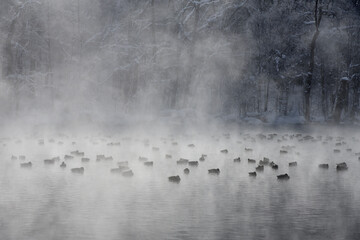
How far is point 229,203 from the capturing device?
11469 mm

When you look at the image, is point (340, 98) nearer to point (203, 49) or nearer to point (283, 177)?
point (203, 49)

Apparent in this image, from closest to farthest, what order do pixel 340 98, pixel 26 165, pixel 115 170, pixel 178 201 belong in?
pixel 178 201, pixel 115 170, pixel 26 165, pixel 340 98

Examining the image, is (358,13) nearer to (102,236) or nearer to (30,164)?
(30,164)

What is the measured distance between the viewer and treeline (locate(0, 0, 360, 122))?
46125 millimetres

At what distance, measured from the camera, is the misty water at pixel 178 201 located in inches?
352

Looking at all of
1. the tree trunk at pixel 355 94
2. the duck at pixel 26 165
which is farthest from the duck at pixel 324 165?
the tree trunk at pixel 355 94

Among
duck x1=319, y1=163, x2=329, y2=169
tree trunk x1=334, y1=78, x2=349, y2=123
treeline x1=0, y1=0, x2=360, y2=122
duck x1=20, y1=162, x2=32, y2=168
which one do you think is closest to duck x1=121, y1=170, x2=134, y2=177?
duck x1=20, y1=162, x2=32, y2=168

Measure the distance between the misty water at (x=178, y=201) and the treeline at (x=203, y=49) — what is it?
93.2 feet

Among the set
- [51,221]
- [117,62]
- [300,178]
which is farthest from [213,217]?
[117,62]

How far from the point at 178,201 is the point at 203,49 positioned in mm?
44168

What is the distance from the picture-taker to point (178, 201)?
38.0 ft

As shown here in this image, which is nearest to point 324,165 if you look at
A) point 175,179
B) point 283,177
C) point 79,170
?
point 283,177

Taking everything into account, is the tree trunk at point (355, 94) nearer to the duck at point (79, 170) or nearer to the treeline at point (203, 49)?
the treeline at point (203, 49)

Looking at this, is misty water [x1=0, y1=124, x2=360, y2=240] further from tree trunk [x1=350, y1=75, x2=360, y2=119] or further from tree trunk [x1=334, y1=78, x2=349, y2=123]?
tree trunk [x1=350, y1=75, x2=360, y2=119]
